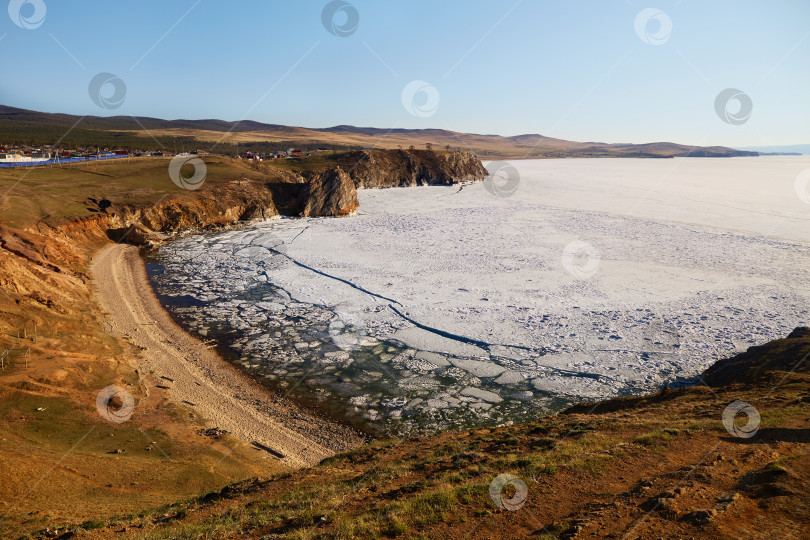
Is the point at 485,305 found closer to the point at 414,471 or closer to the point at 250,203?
the point at 414,471

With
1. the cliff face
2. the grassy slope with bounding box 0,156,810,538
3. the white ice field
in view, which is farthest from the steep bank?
the cliff face

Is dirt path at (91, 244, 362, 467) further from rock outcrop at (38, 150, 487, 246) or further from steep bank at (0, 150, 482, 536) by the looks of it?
rock outcrop at (38, 150, 487, 246)

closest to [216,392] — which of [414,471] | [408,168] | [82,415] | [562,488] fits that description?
[82,415]

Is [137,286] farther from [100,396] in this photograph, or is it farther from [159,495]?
[159,495]

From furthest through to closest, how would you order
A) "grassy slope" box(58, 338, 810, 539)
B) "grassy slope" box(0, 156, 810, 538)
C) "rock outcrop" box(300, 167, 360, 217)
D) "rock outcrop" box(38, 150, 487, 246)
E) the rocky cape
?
"rock outcrop" box(300, 167, 360, 217) < the rocky cape < "rock outcrop" box(38, 150, 487, 246) < "grassy slope" box(0, 156, 810, 538) < "grassy slope" box(58, 338, 810, 539)

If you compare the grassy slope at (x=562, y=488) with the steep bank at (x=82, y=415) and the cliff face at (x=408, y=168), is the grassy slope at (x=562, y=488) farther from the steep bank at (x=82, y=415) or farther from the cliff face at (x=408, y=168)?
the cliff face at (x=408, y=168)
